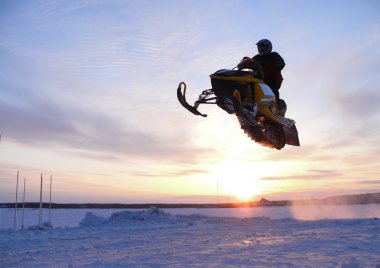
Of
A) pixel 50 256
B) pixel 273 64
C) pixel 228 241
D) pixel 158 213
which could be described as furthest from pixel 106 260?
pixel 158 213

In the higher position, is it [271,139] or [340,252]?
[271,139]

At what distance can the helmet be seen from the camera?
7453 mm

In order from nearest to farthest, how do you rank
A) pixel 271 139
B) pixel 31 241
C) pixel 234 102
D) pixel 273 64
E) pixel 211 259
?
pixel 234 102
pixel 273 64
pixel 271 139
pixel 211 259
pixel 31 241

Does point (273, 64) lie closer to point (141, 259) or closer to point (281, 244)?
point (141, 259)

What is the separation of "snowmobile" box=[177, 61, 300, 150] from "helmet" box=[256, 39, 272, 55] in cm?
49

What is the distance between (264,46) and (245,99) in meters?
1.17

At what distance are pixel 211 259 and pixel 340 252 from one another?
3559 mm

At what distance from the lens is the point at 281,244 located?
13.0 meters

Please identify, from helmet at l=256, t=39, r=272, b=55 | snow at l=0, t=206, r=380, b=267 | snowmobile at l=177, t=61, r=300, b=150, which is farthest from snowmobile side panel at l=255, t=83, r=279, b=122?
snow at l=0, t=206, r=380, b=267

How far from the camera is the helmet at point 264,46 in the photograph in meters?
→ 7.45

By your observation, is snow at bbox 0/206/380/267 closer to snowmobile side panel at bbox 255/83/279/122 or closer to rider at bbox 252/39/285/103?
snowmobile side panel at bbox 255/83/279/122

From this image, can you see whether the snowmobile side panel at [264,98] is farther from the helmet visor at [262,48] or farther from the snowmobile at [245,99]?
the helmet visor at [262,48]

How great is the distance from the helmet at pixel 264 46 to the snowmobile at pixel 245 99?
0.49 m

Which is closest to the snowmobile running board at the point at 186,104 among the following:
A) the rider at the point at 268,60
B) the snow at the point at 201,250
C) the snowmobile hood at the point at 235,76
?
the snowmobile hood at the point at 235,76
